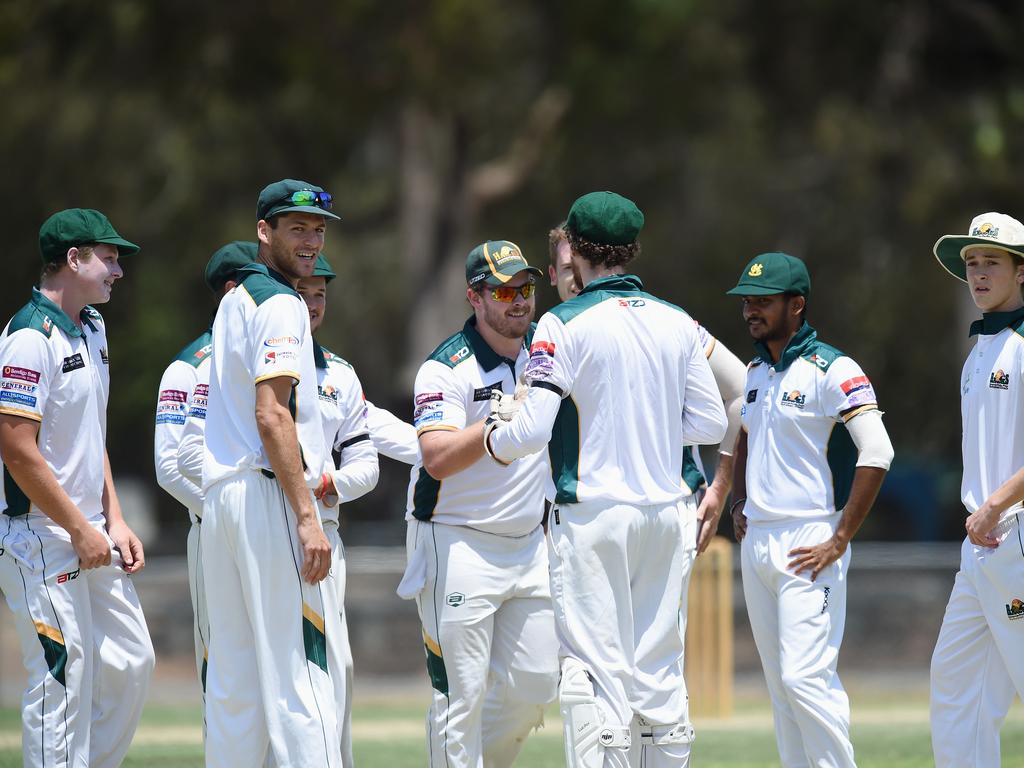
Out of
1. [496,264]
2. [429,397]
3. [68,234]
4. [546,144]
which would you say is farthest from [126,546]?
[546,144]

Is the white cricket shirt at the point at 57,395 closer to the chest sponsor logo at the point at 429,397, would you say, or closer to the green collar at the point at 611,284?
the chest sponsor logo at the point at 429,397

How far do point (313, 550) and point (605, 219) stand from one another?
6.07ft

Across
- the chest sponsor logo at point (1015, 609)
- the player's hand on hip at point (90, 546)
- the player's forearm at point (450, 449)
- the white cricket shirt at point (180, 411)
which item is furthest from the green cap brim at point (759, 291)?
the player's hand on hip at point (90, 546)

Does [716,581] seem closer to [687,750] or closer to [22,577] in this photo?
[687,750]

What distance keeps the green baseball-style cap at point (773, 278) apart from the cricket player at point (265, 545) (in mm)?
2307

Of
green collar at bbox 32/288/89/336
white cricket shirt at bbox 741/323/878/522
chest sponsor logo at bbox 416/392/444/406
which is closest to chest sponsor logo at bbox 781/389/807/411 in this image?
white cricket shirt at bbox 741/323/878/522

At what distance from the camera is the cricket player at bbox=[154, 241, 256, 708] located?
24.4ft

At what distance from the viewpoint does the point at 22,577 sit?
6.27 metres

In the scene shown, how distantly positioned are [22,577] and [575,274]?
276 centimetres

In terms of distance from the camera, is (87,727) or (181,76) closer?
(87,727)

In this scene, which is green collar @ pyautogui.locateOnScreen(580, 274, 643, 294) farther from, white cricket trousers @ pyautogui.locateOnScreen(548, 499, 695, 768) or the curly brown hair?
white cricket trousers @ pyautogui.locateOnScreen(548, 499, 695, 768)

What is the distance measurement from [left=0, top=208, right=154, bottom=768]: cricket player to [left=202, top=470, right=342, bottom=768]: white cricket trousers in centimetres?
75

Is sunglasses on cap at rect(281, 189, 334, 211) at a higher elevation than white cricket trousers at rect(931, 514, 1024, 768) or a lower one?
higher

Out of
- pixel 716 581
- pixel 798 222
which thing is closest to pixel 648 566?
pixel 716 581
